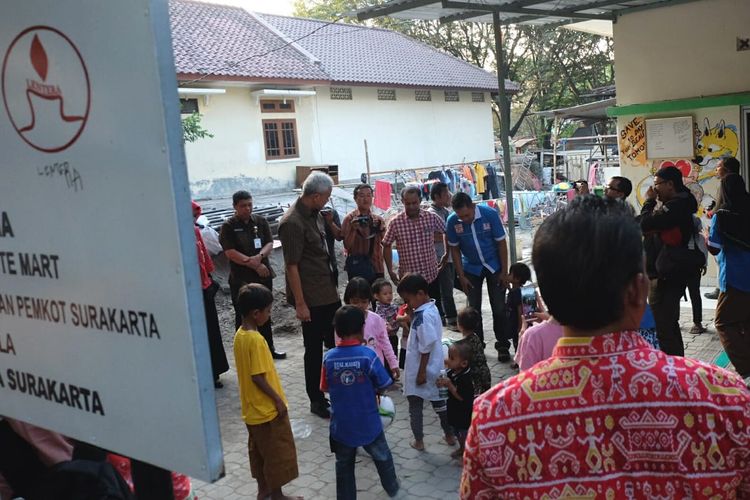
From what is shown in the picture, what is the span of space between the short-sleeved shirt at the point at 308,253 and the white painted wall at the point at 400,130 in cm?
1765

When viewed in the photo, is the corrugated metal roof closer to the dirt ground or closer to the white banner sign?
the dirt ground

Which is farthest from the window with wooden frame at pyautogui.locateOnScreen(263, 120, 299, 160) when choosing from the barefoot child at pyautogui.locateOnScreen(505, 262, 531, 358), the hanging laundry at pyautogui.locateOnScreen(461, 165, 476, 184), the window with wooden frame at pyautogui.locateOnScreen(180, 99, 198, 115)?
the barefoot child at pyautogui.locateOnScreen(505, 262, 531, 358)

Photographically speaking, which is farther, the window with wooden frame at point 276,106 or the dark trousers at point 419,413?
the window with wooden frame at point 276,106

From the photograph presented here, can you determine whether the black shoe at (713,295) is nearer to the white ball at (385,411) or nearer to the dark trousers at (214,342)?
the white ball at (385,411)

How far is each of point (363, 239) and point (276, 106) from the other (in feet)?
52.2

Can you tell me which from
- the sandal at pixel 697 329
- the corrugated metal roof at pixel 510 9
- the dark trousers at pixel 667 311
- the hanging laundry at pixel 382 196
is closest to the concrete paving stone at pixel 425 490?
the dark trousers at pixel 667 311

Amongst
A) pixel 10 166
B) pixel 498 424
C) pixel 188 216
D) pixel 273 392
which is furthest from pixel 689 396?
pixel 273 392

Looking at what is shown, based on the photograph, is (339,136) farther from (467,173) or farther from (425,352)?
(425,352)

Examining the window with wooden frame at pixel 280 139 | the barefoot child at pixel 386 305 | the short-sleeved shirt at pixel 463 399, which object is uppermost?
the window with wooden frame at pixel 280 139

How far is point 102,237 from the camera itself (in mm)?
1438

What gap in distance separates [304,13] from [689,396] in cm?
3970

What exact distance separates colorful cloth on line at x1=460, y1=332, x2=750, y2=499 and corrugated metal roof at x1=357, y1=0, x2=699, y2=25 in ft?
18.5

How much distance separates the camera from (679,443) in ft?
4.24

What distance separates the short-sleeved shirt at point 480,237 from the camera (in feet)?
21.8
